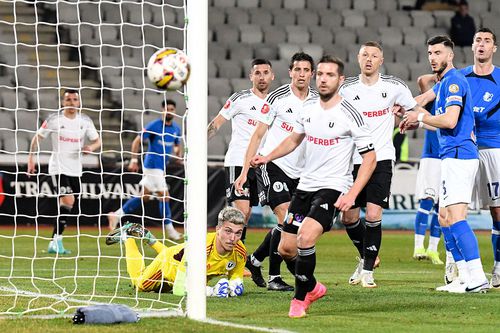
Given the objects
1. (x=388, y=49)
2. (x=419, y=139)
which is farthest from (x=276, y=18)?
(x=419, y=139)

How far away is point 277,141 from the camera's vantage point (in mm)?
10461

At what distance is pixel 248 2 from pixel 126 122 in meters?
6.00

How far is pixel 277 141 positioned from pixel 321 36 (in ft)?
51.0

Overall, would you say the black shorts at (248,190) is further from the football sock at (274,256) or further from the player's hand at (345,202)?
the player's hand at (345,202)

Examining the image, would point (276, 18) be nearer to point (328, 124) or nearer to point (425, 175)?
point (425, 175)

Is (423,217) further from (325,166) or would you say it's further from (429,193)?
(325,166)

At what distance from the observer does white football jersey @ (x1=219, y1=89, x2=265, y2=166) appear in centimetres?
1127

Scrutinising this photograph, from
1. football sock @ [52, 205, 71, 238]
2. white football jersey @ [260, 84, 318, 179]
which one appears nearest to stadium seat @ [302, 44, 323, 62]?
football sock @ [52, 205, 71, 238]

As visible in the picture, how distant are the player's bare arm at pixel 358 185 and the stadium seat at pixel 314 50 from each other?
17121mm

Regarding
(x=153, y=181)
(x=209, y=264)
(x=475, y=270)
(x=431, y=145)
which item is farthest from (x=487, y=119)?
(x=153, y=181)

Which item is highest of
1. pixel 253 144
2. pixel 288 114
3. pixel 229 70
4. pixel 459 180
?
pixel 229 70

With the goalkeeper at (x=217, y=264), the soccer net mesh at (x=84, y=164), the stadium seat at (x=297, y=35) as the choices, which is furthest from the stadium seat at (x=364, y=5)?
the goalkeeper at (x=217, y=264)

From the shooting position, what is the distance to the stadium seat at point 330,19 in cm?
2636

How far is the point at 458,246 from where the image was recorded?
9266 mm
